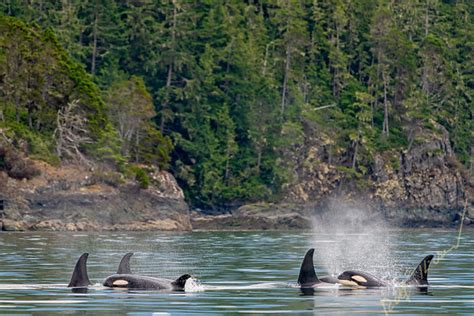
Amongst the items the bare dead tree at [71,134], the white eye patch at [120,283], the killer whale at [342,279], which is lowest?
the bare dead tree at [71,134]

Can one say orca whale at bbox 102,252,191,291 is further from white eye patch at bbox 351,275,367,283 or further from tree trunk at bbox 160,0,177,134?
tree trunk at bbox 160,0,177,134

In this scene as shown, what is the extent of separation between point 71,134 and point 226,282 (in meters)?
65.2

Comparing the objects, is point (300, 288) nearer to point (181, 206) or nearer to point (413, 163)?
point (181, 206)

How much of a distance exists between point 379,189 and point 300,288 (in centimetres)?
9278

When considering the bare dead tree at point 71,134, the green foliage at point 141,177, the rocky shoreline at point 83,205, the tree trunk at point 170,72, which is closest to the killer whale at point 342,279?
the rocky shoreline at point 83,205

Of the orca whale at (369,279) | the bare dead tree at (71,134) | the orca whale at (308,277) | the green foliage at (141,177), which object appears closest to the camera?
the orca whale at (369,279)

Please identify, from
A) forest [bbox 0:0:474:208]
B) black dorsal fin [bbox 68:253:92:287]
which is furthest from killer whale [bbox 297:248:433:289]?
forest [bbox 0:0:474:208]

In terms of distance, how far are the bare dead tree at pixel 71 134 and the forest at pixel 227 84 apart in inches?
6.0

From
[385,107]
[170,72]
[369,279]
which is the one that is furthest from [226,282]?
[385,107]

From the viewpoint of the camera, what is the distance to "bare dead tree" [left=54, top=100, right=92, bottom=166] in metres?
98.1

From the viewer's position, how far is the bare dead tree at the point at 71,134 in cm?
9806

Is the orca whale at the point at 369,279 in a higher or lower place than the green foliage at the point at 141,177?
higher

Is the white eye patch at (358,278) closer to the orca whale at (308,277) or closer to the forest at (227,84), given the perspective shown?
the orca whale at (308,277)

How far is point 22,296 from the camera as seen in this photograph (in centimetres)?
2980
